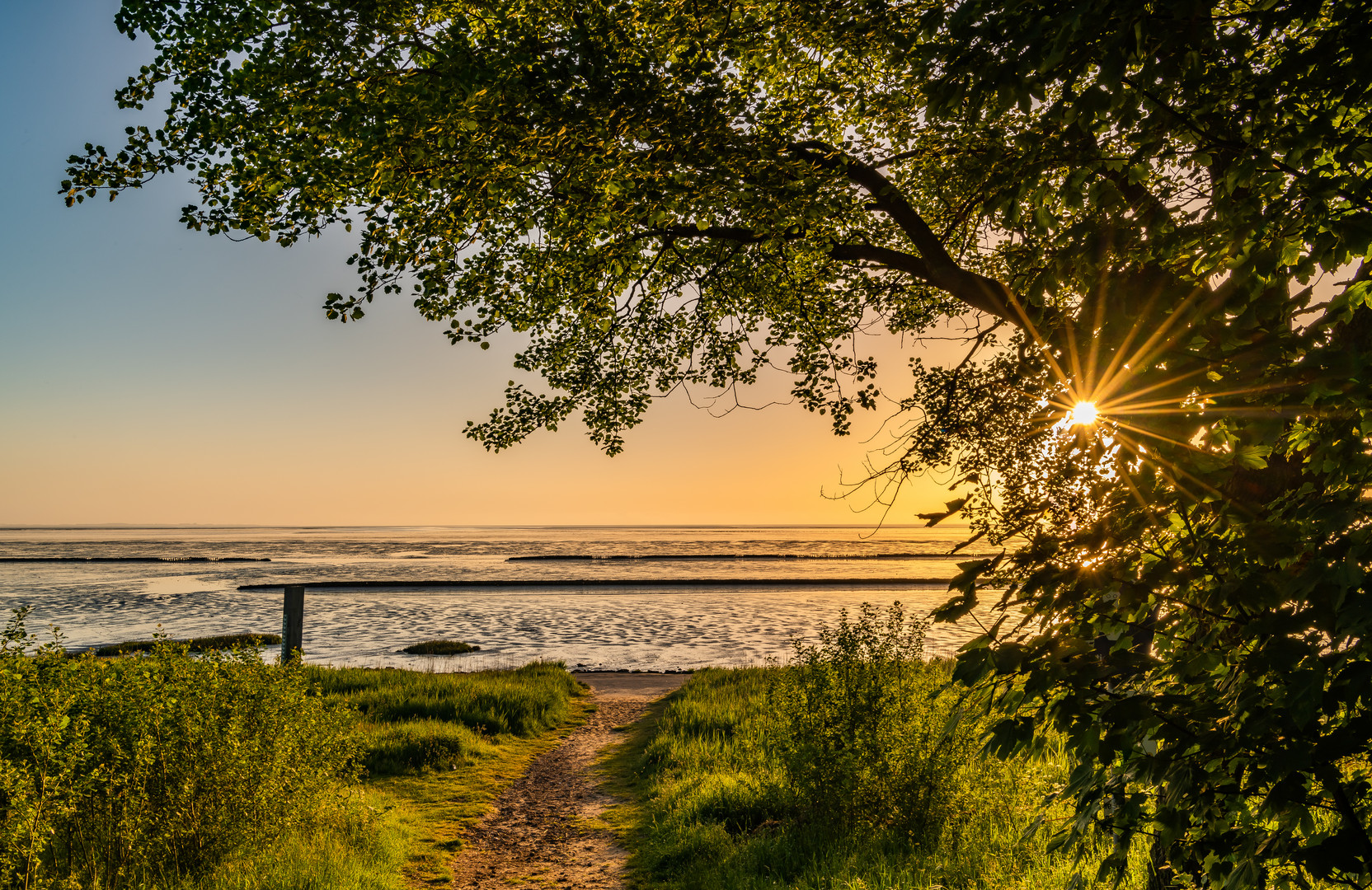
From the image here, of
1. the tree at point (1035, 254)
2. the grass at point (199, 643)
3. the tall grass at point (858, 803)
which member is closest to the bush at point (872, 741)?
the tall grass at point (858, 803)

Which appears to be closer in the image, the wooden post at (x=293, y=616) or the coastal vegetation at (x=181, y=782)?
the coastal vegetation at (x=181, y=782)

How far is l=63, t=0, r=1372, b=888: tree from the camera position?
2.32 m

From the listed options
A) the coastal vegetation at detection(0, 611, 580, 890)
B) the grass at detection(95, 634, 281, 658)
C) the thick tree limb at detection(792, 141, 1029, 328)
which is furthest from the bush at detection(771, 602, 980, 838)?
the grass at detection(95, 634, 281, 658)

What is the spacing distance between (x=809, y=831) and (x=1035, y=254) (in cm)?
556

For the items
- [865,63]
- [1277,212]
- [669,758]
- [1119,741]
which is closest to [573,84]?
[865,63]

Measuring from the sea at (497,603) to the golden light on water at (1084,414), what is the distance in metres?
0.63

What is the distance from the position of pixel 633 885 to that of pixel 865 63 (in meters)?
8.48

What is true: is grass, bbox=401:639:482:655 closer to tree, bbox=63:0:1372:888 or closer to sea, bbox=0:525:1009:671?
sea, bbox=0:525:1009:671

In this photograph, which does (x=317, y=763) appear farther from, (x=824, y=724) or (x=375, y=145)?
(x=375, y=145)

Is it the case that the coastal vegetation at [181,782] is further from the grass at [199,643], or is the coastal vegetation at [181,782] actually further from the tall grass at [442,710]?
the grass at [199,643]

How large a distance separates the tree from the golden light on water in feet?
0.10

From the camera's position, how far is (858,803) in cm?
734

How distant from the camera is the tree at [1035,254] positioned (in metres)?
2.32

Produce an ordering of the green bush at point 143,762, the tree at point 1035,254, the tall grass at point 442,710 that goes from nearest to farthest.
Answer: the tree at point 1035,254 → the green bush at point 143,762 → the tall grass at point 442,710
